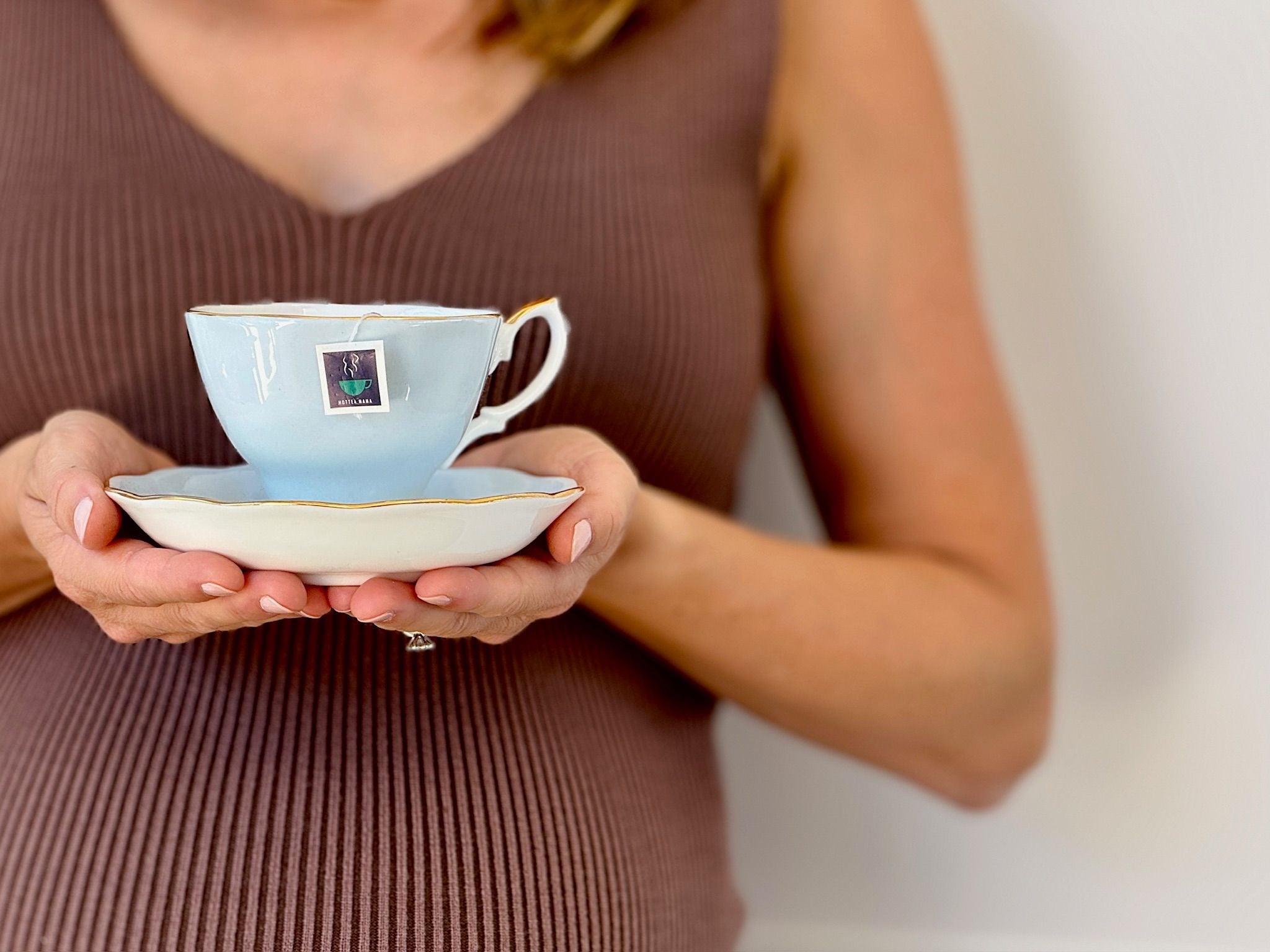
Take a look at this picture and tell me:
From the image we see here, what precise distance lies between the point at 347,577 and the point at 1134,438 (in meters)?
0.77

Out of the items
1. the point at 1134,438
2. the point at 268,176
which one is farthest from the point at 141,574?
the point at 1134,438

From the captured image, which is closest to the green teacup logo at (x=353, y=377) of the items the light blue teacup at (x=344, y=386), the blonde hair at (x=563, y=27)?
the light blue teacup at (x=344, y=386)

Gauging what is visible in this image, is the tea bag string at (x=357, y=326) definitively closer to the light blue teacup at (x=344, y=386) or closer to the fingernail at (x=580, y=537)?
the light blue teacup at (x=344, y=386)

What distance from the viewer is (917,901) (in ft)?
3.46

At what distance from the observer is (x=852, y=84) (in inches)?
33.2

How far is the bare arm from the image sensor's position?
0.71 meters

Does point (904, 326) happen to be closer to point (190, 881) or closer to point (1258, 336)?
point (1258, 336)

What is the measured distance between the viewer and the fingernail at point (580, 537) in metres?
0.40

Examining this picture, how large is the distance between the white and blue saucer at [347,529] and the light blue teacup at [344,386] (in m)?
0.05

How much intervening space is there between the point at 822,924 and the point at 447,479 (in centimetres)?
82

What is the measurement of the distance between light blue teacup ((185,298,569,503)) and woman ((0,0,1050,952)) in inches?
2.5

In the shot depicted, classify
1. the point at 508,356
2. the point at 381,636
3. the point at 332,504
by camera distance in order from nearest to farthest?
the point at 332,504 < the point at 508,356 < the point at 381,636

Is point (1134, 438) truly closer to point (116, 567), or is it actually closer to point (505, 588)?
point (505, 588)

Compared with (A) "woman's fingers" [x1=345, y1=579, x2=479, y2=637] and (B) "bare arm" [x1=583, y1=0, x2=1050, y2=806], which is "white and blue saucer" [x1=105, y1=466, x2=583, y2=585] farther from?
(B) "bare arm" [x1=583, y1=0, x2=1050, y2=806]
